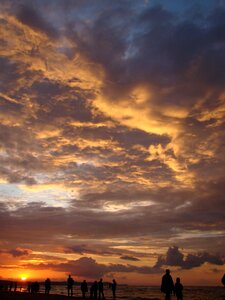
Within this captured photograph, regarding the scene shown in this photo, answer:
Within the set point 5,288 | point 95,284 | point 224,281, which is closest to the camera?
point 224,281

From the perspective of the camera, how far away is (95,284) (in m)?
35.0

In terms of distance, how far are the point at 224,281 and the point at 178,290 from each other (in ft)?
25.8

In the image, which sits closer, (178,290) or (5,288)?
(178,290)

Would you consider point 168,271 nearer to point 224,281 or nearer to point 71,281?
point 224,281

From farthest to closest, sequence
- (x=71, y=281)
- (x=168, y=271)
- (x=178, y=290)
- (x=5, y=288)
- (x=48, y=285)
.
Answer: (x=5, y=288)
(x=48, y=285)
(x=71, y=281)
(x=178, y=290)
(x=168, y=271)

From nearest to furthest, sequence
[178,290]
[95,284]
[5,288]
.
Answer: [178,290] → [95,284] → [5,288]

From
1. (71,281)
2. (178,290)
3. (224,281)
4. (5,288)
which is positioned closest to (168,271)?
(224,281)

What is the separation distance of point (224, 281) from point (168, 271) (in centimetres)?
472

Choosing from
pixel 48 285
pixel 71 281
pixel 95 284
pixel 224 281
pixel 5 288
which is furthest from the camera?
pixel 5 288

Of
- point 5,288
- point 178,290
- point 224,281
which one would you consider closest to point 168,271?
point 224,281

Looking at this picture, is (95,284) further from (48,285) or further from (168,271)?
(168,271)

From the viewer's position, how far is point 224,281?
20594 mm

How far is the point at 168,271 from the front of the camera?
17.8 meters

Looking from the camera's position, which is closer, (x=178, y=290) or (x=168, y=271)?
(x=168, y=271)
